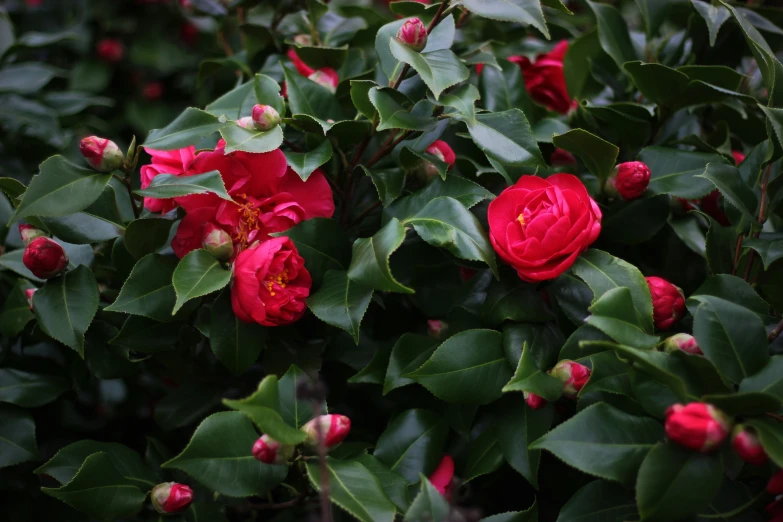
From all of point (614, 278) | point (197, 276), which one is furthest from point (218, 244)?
point (614, 278)

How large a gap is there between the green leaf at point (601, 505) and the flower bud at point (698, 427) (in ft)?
0.35

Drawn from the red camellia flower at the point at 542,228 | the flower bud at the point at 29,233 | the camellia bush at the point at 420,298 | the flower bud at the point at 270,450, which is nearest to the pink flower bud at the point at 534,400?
the camellia bush at the point at 420,298

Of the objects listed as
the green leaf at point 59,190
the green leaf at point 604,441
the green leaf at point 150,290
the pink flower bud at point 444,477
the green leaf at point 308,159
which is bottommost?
the pink flower bud at point 444,477

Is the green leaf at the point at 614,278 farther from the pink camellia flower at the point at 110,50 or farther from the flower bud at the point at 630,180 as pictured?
the pink camellia flower at the point at 110,50

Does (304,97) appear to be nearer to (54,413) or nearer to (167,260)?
(167,260)

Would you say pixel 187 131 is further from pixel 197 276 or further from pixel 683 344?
pixel 683 344

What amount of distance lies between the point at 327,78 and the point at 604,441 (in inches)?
20.2

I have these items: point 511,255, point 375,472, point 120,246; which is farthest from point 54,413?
point 511,255

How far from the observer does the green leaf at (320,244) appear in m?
0.70

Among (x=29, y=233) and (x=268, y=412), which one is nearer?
(x=268, y=412)

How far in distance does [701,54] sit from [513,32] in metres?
0.33

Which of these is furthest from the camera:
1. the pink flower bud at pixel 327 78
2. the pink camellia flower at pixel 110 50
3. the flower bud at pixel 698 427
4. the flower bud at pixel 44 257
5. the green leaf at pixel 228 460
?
the pink camellia flower at pixel 110 50

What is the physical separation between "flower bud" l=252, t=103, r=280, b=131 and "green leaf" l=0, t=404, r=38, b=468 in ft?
1.41

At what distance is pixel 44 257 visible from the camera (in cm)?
72
